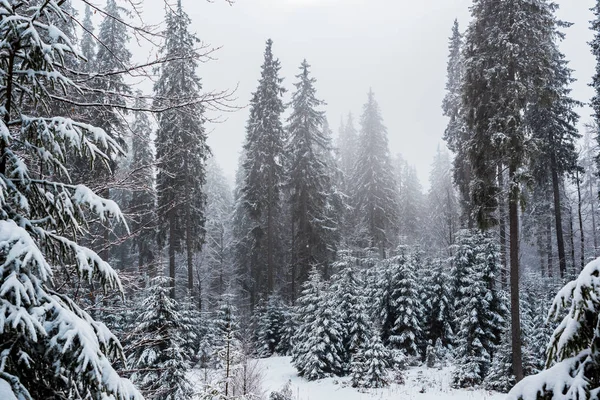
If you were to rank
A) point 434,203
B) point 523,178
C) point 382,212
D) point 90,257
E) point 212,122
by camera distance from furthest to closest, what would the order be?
point 434,203 → point 382,212 → point 523,178 → point 212,122 → point 90,257

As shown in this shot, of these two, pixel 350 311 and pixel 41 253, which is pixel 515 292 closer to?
pixel 350 311

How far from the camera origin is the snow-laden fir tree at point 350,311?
56.5ft

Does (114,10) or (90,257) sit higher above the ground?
(114,10)

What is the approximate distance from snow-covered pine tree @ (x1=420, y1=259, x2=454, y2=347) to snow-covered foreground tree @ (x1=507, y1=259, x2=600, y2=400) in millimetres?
17235

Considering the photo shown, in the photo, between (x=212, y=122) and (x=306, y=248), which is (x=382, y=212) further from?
(x=212, y=122)

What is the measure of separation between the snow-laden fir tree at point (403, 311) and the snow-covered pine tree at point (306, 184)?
761 cm

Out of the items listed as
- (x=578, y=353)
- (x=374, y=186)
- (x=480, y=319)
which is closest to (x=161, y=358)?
(x=578, y=353)

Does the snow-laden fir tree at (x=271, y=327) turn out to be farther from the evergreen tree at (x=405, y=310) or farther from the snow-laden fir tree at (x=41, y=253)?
the snow-laden fir tree at (x=41, y=253)

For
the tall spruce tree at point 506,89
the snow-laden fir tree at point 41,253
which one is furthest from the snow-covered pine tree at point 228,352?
the tall spruce tree at point 506,89

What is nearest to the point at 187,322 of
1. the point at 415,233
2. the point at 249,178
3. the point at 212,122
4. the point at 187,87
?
the point at 249,178

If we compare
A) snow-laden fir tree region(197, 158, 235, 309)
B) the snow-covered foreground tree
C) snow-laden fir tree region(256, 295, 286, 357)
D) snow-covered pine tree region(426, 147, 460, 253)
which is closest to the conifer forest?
the snow-covered foreground tree

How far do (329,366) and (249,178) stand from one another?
1513cm

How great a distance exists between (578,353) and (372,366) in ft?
42.8

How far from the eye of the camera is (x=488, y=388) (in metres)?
13.4
